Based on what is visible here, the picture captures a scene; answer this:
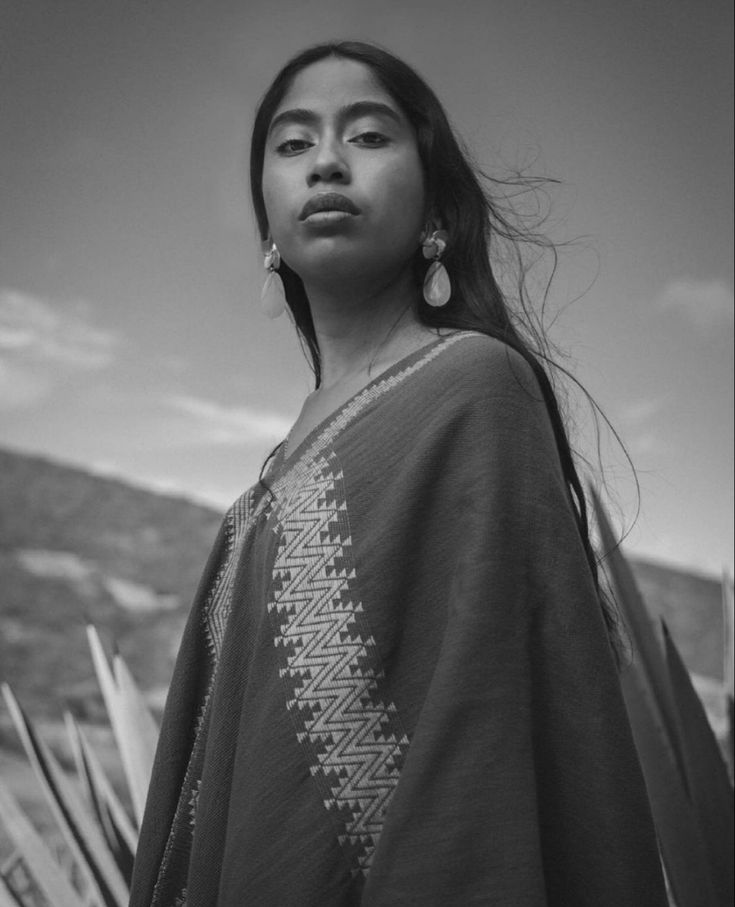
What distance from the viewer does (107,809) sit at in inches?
52.5

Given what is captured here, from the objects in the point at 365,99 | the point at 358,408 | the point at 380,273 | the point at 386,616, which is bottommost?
the point at 386,616

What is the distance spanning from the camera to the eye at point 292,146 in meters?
0.73

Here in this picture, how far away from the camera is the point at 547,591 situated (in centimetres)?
55

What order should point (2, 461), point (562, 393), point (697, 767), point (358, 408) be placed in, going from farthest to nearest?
point (2, 461) → point (697, 767) → point (562, 393) → point (358, 408)

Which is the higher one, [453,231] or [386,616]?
Answer: [453,231]

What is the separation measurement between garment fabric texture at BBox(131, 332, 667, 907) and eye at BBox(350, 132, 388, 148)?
174mm

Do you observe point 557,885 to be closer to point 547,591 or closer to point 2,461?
point 547,591

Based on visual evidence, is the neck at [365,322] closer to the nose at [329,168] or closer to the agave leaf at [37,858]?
the nose at [329,168]

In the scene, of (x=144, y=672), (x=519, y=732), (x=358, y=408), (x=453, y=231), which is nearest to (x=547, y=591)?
(x=519, y=732)

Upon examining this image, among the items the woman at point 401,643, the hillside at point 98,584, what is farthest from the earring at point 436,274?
the hillside at point 98,584

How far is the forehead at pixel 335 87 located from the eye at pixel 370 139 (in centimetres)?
3

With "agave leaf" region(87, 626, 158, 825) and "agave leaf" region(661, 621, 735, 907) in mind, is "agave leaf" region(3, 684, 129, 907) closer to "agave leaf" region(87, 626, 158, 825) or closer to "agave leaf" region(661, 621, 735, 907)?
"agave leaf" region(87, 626, 158, 825)

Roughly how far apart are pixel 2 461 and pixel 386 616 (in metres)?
2.31

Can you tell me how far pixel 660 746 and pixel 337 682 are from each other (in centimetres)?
72
